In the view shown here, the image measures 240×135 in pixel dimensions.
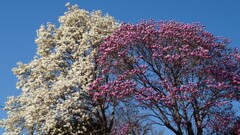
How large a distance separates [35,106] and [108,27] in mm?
8965

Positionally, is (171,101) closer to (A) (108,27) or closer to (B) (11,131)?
(A) (108,27)

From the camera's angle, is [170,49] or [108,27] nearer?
[170,49]

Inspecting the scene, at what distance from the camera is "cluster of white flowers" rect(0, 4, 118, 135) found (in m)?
34.1

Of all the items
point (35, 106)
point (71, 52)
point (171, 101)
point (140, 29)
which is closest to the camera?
point (171, 101)

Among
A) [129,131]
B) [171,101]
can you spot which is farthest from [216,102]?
[129,131]

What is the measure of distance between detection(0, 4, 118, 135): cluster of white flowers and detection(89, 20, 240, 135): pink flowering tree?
228 cm

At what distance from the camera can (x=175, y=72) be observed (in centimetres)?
3100

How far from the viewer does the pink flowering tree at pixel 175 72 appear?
30.2 metres

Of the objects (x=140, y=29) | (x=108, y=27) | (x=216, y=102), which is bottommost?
(x=216, y=102)

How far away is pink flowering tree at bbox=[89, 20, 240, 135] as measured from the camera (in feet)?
99.0

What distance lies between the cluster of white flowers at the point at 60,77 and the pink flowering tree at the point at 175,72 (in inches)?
89.7

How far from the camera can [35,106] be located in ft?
113

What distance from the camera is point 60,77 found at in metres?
35.2

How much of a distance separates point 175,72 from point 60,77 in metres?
9.46
